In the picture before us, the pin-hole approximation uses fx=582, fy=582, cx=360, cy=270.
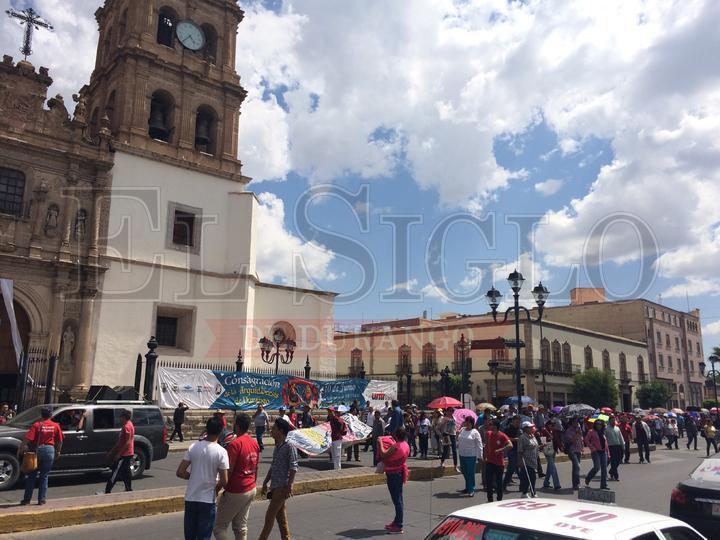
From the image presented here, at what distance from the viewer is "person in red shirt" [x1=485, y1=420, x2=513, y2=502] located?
1050cm

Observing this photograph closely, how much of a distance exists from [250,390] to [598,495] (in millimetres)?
19370

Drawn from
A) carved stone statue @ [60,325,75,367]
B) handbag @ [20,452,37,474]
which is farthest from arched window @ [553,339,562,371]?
handbag @ [20,452,37,474]

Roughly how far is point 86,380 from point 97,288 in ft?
12.6

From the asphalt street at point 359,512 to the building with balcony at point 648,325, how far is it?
52.3m

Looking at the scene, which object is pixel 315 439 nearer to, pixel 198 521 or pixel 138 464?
pixel 138 464

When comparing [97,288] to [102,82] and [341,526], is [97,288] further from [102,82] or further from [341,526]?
[341,526]

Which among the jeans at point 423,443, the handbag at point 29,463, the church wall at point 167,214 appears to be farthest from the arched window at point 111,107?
the handbag at point 29,463

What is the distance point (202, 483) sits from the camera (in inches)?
234

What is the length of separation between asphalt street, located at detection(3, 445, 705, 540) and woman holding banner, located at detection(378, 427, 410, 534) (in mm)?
216

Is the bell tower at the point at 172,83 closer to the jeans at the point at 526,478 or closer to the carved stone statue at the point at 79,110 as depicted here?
the carved stone statue at the point at 79,110

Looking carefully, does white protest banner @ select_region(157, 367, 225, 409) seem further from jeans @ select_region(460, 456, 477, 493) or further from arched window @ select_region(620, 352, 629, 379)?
arched window @ select_region(620, 352, 629, 379)

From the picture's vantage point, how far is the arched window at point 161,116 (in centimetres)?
2877

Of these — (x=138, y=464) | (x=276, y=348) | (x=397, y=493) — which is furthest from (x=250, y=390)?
(x=397, y=493)

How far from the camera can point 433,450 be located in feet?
66.3
